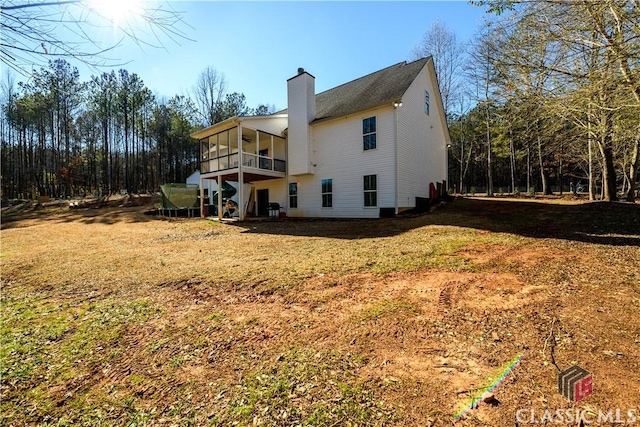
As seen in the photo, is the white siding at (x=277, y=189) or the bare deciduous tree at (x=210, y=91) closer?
the white siding at (x=277, y=189)

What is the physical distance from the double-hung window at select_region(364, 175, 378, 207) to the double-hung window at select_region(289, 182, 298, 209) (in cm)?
449

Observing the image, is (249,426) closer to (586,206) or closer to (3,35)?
(3,35)

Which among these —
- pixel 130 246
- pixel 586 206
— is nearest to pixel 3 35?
pixel 130 246

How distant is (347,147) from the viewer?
13.8m

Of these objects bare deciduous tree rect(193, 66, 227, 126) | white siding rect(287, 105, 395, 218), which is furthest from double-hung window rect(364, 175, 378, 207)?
bare deciduous tree rect(193, 66, 227, 126)

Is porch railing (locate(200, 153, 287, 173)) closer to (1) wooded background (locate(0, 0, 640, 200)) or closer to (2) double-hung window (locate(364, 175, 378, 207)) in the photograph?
(2) double-hung window (locate(364, 175, 378, 207))

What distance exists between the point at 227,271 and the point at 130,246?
532 cm

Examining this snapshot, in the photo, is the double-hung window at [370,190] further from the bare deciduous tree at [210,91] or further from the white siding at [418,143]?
the bare deciduous tree at [210,91]

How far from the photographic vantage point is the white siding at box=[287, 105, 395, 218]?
12.6 m

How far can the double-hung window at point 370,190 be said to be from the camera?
13.0 metres

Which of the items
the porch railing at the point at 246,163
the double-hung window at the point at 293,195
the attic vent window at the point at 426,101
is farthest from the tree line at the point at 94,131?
the attic vent window at the point at 426,101

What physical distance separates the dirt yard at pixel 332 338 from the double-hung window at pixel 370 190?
7.08 metres

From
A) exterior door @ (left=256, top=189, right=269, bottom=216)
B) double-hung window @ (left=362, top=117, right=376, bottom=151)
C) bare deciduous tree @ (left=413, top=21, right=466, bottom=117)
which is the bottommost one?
exterior door @ (left=256, top=189, right=269, bottom=216)

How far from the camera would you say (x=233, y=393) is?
2180 mm
